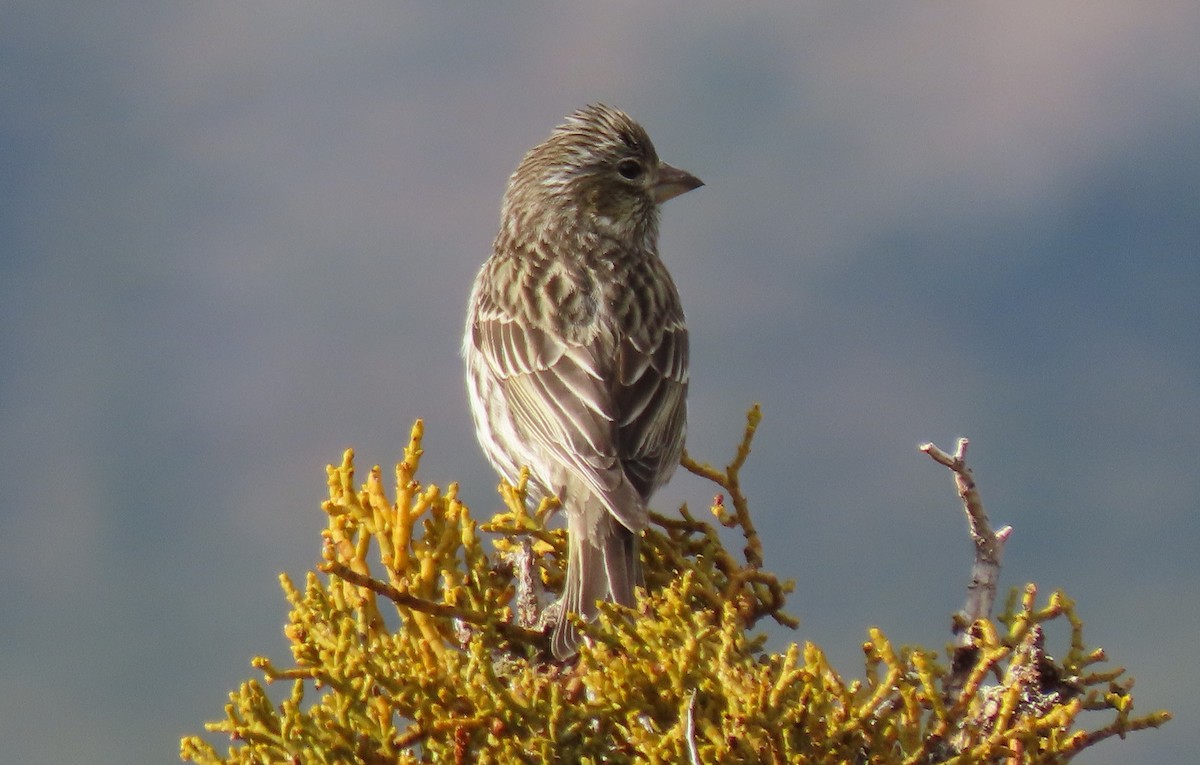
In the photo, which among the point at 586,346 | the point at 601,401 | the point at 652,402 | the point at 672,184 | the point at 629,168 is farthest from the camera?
the point at 629,168

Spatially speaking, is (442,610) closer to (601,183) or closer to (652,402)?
(652,402)

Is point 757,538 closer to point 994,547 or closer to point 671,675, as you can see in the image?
point 994,547

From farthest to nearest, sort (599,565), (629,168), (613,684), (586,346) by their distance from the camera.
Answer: (629,168) → (586,346) → (599,565) → (613,684)

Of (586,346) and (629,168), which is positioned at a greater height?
(629,168)

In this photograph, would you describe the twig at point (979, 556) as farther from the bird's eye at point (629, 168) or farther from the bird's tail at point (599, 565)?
the bird's eye at point (629, 168)

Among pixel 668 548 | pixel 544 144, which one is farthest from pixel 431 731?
pixel 544 144

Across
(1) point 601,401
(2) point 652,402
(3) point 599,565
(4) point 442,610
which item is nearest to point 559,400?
(1) point 601,401
